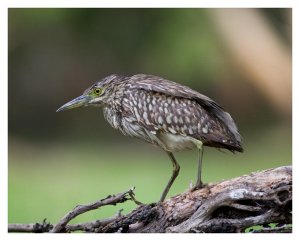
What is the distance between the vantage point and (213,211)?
17.4 ft

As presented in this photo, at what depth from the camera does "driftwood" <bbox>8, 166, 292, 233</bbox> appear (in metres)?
5.24

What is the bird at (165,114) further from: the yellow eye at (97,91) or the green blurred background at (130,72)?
the green blurred background at (130,72)

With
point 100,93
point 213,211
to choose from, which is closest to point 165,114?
point 100,93

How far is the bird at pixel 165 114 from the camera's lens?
17.6 feet

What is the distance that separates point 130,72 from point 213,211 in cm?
488

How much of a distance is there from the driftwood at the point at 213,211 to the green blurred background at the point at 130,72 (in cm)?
368

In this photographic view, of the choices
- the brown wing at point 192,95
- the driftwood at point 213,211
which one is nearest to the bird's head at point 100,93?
the brown wing at point 192,95

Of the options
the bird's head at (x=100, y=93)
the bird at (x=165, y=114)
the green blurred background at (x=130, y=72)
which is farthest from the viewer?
the green blurred background at (x=130, y=72)

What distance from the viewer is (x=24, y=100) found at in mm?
10586

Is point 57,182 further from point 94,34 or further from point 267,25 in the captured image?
point 267,25

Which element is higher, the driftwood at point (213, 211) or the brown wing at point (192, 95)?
the brown wing at point (192, 95)
